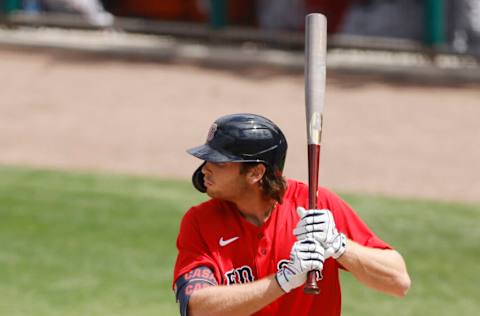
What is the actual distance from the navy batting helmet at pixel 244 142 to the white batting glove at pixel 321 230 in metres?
0.33

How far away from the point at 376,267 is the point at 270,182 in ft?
1.75

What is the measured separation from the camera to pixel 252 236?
4.29m

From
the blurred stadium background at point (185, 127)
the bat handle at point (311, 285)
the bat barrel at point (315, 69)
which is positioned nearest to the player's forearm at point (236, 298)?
the bat handle at point (311, 285)

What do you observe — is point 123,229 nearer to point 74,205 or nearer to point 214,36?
point 74,205

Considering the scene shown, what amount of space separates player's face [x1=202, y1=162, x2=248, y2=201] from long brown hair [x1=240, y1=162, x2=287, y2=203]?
3cm

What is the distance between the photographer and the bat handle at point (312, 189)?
3893mm

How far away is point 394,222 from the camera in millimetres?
9758

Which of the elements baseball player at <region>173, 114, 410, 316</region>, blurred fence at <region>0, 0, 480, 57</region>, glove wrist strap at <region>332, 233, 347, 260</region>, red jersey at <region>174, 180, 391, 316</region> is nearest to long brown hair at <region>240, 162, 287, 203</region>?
baseball player at <region>173, 114, 410, 316</region>

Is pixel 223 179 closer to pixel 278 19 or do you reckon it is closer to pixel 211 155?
pixel 211 155

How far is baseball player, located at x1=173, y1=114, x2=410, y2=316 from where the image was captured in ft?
13.5

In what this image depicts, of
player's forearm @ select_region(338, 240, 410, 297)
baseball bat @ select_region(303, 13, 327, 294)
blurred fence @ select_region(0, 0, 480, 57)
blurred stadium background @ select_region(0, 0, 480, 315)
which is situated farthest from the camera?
blurred fence @ select_region(0, 0, 480, 57)

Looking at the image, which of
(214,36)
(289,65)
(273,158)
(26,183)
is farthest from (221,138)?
(214,36)

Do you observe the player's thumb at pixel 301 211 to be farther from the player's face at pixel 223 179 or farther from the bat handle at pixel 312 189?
the player's face at pixel 223 179

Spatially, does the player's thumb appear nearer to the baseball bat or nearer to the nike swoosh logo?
the baseball bat
